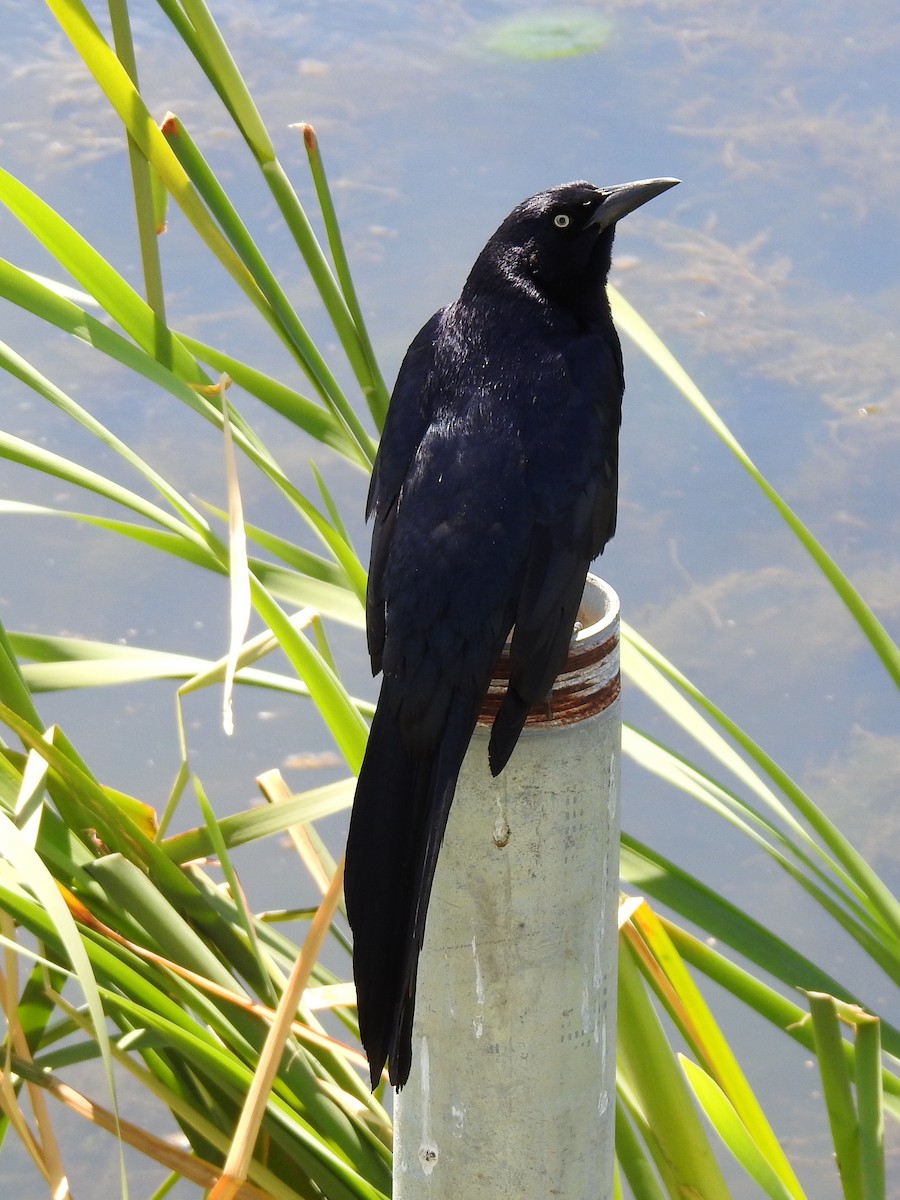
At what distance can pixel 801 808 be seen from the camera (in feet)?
4.55

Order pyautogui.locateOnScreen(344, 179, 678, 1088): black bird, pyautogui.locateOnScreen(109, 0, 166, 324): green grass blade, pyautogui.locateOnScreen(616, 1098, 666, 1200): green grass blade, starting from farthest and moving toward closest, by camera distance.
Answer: pyautogui.locateOnScreen(109, 0, 166, 324): green grass blade < pyautogui.locateOnScreen(616, 1098, 666, 1200): green grass blade < pyautogui.locateOnScreen(344, 179, 678, 1088): black bird

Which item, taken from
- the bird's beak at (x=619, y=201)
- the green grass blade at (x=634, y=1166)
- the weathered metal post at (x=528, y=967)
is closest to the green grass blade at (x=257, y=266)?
the bird's beak at (x=619, y=201)

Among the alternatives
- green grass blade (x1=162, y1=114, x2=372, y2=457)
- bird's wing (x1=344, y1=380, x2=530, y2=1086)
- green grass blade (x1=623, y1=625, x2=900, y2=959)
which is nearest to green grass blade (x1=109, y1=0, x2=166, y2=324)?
green grass blade (x1=162, y1=114, x2=372, y2=457)

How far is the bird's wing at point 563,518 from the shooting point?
3.43 ft

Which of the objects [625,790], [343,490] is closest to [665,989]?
[625,790]

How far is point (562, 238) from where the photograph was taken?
149cm

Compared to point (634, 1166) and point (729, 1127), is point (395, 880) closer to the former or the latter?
point (729, 1127)

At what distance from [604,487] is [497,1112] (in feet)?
1.85

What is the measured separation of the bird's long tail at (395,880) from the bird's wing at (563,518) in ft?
0.18

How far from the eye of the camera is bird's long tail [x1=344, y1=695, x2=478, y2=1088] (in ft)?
3.21

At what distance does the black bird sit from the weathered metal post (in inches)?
1.1

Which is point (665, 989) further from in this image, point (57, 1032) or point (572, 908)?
point (57, 1032)

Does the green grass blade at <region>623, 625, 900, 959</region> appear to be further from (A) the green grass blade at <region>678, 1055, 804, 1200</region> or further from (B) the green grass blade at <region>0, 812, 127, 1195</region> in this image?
(B) the green grass blade at <region>0, 812, 127, 1195</region>

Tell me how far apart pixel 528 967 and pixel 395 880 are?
111mm
